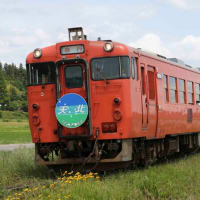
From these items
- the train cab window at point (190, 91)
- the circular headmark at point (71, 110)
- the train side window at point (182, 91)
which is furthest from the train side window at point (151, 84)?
the train cab window at point (190, 91)

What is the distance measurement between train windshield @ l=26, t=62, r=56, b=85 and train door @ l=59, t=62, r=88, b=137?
0.29 metres

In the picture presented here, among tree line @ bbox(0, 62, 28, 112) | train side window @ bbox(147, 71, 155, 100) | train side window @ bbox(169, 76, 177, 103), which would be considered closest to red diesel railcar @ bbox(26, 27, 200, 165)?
train side window @ bbox(147, 71, 155, 100)

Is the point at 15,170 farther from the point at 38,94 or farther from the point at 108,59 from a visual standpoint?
the point at 108,59

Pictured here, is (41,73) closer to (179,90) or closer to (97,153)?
(97,153)

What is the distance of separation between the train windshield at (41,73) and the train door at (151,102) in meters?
2.50

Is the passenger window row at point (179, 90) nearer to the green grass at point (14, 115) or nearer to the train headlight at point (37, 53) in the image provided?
the train headlight at point (37, 53)

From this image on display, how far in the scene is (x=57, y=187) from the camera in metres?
9.38

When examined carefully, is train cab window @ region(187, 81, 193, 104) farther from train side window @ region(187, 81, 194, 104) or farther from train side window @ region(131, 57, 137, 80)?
train side window @ region(131, 57, 137, 80)

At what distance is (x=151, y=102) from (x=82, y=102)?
2284mm

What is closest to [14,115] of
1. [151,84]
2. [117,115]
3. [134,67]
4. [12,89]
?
[12,89]

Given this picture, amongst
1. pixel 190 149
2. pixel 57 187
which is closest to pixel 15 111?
pixel 190 149

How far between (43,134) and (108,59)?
7.58ft

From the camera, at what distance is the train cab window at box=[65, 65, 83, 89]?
1220cm

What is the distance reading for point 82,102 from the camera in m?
11.8
